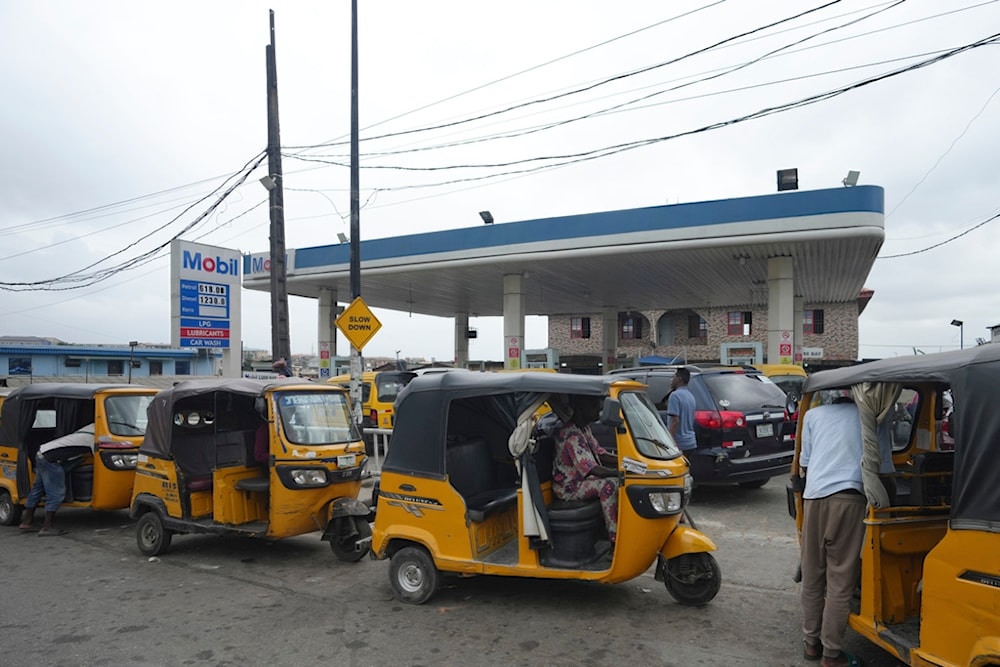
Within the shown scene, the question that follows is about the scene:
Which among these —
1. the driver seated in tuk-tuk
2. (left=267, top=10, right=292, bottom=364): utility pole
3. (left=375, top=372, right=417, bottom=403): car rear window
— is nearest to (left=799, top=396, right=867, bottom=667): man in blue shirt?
the driver seated in tuk-tuk

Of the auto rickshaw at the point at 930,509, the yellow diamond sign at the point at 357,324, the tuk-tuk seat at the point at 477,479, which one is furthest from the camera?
the yellow diamond sign at the point at 357,324

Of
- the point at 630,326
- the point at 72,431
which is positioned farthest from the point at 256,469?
the point at 630,326

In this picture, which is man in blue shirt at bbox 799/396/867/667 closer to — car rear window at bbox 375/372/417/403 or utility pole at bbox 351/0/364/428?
utility pole at bbox 351/0/364/428

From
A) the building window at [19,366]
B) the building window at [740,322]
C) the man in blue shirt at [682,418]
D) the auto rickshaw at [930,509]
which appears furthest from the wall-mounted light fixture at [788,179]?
the building window at [19,366]

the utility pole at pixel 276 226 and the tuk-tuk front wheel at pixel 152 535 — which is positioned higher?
the utility pole at pixel 276 226

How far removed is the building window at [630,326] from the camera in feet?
150

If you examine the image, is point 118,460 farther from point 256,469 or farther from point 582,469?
point 582,469

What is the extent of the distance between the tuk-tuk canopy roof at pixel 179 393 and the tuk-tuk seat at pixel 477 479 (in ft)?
8.12

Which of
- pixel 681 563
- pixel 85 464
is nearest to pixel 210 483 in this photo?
pixel 85 464

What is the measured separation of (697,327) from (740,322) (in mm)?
2935

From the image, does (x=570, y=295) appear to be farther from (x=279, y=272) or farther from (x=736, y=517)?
(x=736, y=517)

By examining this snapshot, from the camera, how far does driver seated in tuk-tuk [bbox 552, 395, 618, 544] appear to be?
5719 mm

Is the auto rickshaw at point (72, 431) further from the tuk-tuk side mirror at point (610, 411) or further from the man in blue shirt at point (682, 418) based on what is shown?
the man in blue shirt at point (682, 418)

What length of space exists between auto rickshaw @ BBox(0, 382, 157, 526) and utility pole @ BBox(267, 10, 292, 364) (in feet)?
13.2
